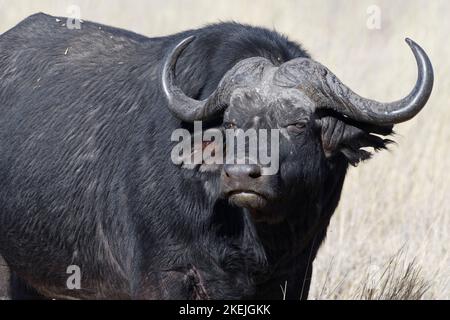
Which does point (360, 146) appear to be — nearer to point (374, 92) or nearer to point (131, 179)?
point (131, 179)

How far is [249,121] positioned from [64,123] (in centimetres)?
173

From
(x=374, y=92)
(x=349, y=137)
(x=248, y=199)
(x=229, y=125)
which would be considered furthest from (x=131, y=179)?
(x=374, y=92)

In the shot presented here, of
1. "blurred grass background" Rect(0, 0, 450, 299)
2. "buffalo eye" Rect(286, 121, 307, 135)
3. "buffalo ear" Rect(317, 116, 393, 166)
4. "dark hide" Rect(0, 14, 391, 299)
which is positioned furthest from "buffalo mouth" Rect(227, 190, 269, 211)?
"blurred grass background" Rect(0, 0, 450, 299)

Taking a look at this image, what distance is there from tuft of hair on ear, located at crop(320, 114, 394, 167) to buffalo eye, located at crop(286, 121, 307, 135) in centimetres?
20

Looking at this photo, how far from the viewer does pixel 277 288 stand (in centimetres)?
689

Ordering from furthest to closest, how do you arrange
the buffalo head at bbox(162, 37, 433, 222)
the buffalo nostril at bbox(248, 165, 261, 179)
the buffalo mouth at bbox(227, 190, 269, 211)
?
the buffalo head at bbox(162, 37, 433, 222), the buffalo mouth at bbox(227, 190, 269, 211), the buffalo nostril at bbox(248, 165, 261, 179)

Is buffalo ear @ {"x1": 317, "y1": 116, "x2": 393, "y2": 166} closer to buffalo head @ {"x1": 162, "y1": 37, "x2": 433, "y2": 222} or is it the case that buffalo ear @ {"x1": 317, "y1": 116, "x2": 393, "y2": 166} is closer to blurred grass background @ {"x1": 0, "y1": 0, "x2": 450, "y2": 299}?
buffalo head @ {"x1": 162, "y1": 37, "x2": 433, "y2": 222}

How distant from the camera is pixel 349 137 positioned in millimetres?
6551

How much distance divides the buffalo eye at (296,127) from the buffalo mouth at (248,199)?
473 mm

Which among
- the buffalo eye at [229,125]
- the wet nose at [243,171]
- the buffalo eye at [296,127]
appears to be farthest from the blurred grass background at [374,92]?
the wet nose at [243,171]

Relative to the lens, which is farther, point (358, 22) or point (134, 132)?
point (358, 22)

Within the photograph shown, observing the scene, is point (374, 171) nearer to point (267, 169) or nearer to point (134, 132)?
point (134, 132)

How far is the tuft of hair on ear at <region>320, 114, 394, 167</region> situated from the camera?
21.4 feet

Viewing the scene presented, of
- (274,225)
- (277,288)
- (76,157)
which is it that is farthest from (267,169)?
(76,157)
